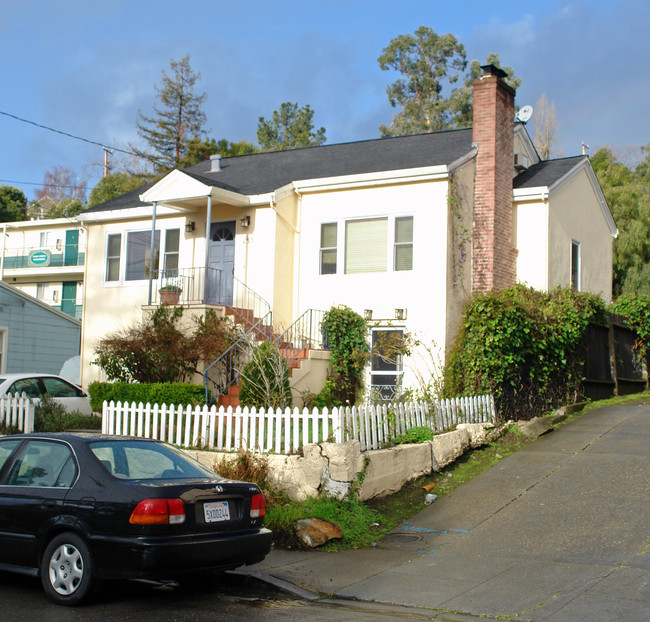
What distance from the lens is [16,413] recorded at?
42.2 feet

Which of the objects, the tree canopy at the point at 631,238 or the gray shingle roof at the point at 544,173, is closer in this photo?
the gray shingle roof at the point at 544,173

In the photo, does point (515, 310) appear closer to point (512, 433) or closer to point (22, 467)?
→ point (512, 433)

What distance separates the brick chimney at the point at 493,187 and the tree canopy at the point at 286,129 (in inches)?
1227

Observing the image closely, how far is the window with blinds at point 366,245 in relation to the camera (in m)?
16.5

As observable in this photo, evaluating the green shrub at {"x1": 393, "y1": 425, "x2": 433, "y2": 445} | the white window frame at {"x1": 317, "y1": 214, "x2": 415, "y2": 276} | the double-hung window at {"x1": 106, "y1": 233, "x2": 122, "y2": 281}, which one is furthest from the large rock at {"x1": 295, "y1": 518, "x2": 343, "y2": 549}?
the double-hung window at {"x1": 106, "y1": 233, "x2": 122, "y2": 281}

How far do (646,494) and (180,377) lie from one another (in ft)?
30.5

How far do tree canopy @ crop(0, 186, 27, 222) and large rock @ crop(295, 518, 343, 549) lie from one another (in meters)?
53.3

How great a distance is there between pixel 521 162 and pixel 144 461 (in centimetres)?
1495

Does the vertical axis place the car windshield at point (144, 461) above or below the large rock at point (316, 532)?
above

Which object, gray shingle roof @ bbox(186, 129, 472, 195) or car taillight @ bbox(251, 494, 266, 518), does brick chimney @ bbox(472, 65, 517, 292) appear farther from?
car taillight @ bbox(251, 494, 266, 518)

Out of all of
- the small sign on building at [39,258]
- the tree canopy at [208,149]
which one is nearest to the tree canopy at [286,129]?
the tree canopy at [208,149]

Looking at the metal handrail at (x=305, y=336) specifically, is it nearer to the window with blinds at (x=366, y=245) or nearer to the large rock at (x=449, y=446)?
the window with blinds at (x=366, y=245)

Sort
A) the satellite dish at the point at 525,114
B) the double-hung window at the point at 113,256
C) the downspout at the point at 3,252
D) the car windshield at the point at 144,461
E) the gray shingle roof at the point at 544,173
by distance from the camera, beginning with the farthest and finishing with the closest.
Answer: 1. the downspout at the point at 3,252
2. the double-hung window at the point at 113,256
3. the satellite dish at the point at 525,114
4. the gray shingle roof at the point at 544,173
5. the car windshield at the point at 144,461

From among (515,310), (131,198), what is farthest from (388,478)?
(131,198)
